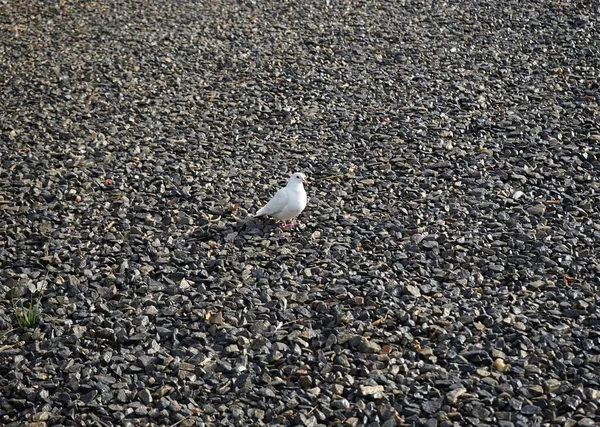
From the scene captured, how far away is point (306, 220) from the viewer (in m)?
6.03

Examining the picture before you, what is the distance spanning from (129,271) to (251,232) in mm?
1002

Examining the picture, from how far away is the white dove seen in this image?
5.71m

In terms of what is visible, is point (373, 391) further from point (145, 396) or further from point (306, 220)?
point (306, 220)

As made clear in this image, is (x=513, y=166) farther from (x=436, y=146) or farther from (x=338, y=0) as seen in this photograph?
(x=338, y=0)

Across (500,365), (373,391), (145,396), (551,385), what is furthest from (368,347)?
(145,396)

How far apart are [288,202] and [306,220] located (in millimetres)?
378

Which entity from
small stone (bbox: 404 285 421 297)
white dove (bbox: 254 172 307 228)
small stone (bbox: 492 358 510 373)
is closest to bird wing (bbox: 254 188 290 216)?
white dove (bbox: 254 172 307 228)

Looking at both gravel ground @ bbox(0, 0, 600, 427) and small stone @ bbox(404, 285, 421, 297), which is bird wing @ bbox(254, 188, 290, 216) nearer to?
gravel ground @ bbox(0, 0, 600, 427)

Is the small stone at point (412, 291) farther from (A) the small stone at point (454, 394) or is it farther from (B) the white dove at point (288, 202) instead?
(B) the white dove at point (288, 202)

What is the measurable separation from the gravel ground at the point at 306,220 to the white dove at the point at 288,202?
0.56ft

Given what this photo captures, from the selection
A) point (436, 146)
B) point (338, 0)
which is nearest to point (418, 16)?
point (338, 0)

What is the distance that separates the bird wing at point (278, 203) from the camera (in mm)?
5703

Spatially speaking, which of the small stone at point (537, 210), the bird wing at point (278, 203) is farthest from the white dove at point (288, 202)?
the small stone at point (537, 210)

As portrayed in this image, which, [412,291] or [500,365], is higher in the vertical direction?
[412,291]
